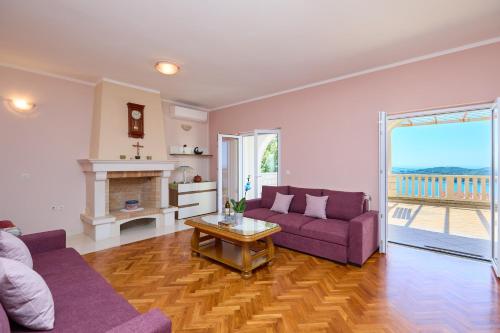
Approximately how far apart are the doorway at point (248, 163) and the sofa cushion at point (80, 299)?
129 inches

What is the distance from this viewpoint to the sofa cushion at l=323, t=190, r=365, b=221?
352cm

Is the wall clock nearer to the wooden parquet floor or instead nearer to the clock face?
the clock face

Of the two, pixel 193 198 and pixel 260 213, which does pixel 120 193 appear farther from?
pixel 260 213

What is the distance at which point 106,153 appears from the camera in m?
4.16

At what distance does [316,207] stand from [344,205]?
41 cm

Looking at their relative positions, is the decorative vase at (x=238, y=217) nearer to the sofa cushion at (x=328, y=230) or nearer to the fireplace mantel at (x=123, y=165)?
the sofa cushion at (x=328, y=230)

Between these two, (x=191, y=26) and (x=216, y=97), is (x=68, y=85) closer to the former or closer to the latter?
(x=216, y=97)

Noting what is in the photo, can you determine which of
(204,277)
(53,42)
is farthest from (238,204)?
(53,42)

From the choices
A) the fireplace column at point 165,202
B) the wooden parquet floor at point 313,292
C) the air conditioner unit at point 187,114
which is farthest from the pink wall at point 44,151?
the air conditioner unit at point 187,114

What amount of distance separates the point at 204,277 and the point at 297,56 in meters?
3.06

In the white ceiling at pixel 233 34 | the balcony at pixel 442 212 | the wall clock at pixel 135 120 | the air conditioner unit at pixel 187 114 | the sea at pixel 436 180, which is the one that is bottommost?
the balcony at pixel 442 212

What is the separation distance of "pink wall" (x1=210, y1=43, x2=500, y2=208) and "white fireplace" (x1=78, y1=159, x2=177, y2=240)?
7.71 feet

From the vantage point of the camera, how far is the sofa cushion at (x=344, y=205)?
3.52 m

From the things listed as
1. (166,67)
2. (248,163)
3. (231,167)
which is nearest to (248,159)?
(248,163)
